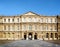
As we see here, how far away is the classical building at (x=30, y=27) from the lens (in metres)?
74.1

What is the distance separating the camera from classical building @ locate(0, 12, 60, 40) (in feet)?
243

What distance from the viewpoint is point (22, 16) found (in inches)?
2938

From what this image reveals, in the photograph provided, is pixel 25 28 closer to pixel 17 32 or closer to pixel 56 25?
pixel 17 32

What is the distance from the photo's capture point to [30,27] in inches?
2906

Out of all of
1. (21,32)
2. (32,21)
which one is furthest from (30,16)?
(21,32)

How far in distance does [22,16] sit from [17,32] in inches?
238

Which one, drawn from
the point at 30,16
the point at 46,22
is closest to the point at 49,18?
the point at 46,22

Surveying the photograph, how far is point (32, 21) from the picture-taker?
2936 inches

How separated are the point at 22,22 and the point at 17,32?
402 centimetres

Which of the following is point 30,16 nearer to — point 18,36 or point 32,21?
point 32,21

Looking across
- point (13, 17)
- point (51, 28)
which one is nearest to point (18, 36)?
point (13, 17)

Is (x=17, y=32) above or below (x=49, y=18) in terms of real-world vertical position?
below

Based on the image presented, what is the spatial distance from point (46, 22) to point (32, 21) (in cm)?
513

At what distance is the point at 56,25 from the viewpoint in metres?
75.3
